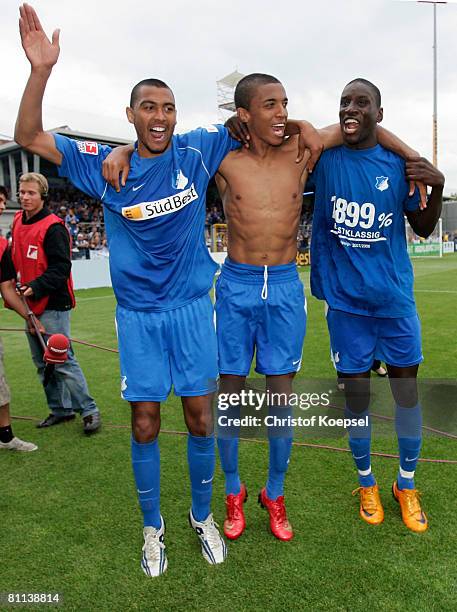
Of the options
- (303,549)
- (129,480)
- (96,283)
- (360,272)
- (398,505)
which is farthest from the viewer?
(96,283)

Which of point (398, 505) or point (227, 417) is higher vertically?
point (227, 417)

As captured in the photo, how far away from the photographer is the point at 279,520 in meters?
2.81

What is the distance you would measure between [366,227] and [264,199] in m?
0.56

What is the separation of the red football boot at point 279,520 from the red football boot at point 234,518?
150 millimetres

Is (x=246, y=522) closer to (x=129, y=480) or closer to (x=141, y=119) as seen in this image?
(x=129, y=480)

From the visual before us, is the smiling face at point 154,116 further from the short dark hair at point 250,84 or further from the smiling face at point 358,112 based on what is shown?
the smiling face at point 358,112

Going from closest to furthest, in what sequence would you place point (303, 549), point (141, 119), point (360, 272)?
point (141, 119), point (303, 549), point (360, 272)

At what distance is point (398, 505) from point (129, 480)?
5.54 ft

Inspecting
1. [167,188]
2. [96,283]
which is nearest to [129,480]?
[167,188]

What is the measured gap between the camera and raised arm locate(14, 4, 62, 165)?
2.25 m

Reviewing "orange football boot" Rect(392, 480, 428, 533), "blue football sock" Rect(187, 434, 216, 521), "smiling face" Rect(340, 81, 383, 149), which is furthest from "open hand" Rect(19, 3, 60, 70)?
"orange football boot" Rect(392, 480, 428, 533)

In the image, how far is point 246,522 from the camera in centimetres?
299

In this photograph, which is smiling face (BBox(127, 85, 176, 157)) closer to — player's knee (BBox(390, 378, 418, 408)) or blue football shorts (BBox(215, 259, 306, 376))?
blue football shorts (BBox(215, 259, 306, 376))

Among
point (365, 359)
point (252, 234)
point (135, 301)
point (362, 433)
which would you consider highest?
point (252, 234)
